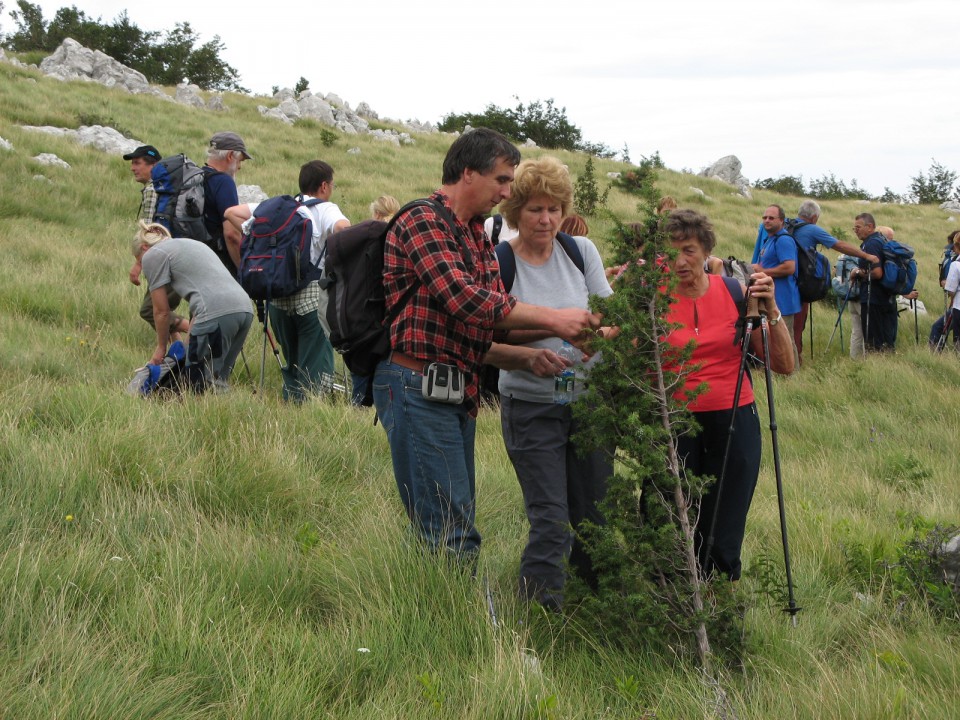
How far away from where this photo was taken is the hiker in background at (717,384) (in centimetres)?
414

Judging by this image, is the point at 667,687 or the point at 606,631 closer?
the point at 667,687

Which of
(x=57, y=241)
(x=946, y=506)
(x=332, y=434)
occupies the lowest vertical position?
(x=946, y=506)

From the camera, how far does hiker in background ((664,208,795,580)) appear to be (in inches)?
163

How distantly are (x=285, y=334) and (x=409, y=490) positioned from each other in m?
3.91

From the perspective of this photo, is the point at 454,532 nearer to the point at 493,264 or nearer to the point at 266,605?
the point at 266,605

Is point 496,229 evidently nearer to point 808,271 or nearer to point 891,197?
point 808,271

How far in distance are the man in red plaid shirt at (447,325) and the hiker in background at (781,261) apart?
296 inches

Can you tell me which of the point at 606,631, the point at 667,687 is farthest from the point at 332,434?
the point at 667,687

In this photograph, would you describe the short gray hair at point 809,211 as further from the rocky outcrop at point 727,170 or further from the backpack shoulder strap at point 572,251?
the rocky outcrop at point 727,170

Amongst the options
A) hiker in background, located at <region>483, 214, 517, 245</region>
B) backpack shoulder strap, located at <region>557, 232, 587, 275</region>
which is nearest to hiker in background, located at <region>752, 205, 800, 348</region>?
hiker in background, located at <region>483, 214, 517, 245</region>

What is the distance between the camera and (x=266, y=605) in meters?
3.75

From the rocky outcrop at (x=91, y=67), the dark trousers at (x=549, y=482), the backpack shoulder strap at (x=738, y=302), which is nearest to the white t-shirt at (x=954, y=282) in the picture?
the backpack shoulder strap at (x=738, y=302)

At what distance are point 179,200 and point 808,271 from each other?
23.7ft

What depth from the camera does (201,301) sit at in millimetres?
6734
